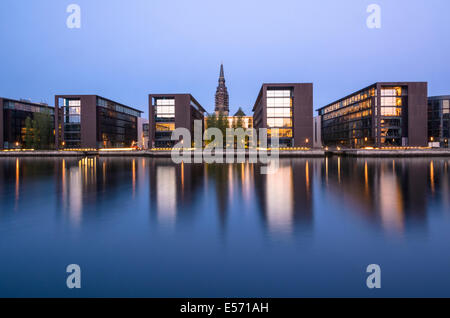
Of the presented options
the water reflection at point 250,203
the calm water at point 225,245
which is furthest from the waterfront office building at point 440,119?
the calm water at point 225,245

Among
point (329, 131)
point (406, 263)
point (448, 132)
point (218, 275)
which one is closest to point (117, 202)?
point (218, 275)

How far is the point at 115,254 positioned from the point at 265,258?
4.26m

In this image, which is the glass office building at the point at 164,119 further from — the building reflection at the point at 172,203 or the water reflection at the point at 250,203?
the building reflection at the point at 172,203

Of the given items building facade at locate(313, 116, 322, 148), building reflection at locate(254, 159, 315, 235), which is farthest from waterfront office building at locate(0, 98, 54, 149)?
building facade at locate(313, 116, 322, 148)

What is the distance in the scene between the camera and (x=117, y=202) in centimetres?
1446

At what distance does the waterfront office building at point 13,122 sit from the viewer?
93.1 meters

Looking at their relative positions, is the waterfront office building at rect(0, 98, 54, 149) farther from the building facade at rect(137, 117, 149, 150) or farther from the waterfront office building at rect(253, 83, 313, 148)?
the waterfront office building at rect(253, 83, 313, 148)

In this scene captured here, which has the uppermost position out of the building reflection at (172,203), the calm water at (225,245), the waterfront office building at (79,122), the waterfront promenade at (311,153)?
the waterfront office building at (79,122)

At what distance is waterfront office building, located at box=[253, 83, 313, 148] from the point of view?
77500mm

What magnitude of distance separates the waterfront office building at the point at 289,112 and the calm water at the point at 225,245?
64.9 m

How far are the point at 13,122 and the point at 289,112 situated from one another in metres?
98.2

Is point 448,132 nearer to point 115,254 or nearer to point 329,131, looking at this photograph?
point 329,131

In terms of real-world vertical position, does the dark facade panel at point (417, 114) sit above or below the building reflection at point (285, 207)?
above

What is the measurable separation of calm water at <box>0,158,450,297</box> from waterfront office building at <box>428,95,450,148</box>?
332ft
